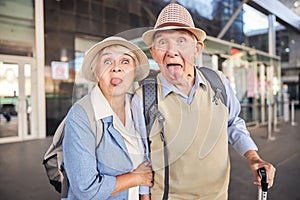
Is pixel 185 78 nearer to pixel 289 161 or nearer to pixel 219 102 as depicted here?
pixel 219 102

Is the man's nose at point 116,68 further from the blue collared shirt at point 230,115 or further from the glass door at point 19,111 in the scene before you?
the glass door at point 19,111

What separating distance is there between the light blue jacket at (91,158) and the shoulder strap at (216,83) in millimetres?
363

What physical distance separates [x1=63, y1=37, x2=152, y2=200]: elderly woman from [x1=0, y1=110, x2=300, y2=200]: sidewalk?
1.55ft

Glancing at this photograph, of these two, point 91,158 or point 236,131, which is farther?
point 236,131

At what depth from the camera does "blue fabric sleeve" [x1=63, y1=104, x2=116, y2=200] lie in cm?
71

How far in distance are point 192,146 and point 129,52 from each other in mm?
383

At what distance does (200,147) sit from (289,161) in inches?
49.9

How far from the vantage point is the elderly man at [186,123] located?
0.80m

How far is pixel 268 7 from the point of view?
4.19ft

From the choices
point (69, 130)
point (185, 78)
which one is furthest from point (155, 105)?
point (69, 130)

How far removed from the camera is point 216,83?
0.88 meters

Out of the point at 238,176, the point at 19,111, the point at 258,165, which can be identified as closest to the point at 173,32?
the point at 258,165

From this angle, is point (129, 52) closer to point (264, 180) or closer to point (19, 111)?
point (264, 180)

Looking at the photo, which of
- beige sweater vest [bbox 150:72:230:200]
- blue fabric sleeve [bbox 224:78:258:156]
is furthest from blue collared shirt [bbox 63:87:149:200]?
blue fabric sleeve [bbox 224:78:258:156]
